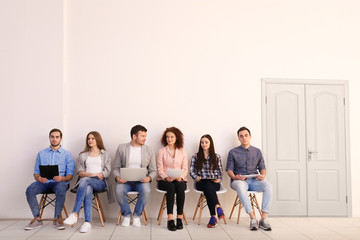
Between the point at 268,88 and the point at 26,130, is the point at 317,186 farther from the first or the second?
the point at 26,130

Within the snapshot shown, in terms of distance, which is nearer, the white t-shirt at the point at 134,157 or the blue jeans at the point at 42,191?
the blue jeans at the point at 42,191

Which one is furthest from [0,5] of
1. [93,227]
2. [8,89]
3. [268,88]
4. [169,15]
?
[268,88]

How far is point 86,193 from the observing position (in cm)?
435

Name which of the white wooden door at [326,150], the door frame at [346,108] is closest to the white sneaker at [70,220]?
the door frame at [346,108]

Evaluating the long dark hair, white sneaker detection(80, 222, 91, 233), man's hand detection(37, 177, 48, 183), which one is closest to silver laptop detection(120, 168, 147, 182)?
white sneaker detection(80, 222, 91, 233)

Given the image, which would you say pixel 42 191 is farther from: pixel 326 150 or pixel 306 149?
pixel 326 150

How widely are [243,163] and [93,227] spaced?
2.17m

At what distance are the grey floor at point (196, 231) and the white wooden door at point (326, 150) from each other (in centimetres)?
50

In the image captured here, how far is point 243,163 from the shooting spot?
496cm

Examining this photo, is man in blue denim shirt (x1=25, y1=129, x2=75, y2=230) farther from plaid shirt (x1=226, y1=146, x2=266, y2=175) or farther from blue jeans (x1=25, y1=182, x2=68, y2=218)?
plaid shirt (x1=226, y1=146, x2=266, y2=175)

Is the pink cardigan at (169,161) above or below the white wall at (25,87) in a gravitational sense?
below

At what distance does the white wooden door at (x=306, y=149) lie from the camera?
5.33 m

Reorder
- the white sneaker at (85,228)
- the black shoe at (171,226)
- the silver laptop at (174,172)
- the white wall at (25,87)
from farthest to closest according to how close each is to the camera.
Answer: the white wall at (25,87), the silver laptop at (174,172), the black shoe at (171,226), the white sneaker at (85,228)

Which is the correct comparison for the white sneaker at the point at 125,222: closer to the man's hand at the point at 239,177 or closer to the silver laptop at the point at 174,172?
Result: the silver laptop at the point at 174,172
